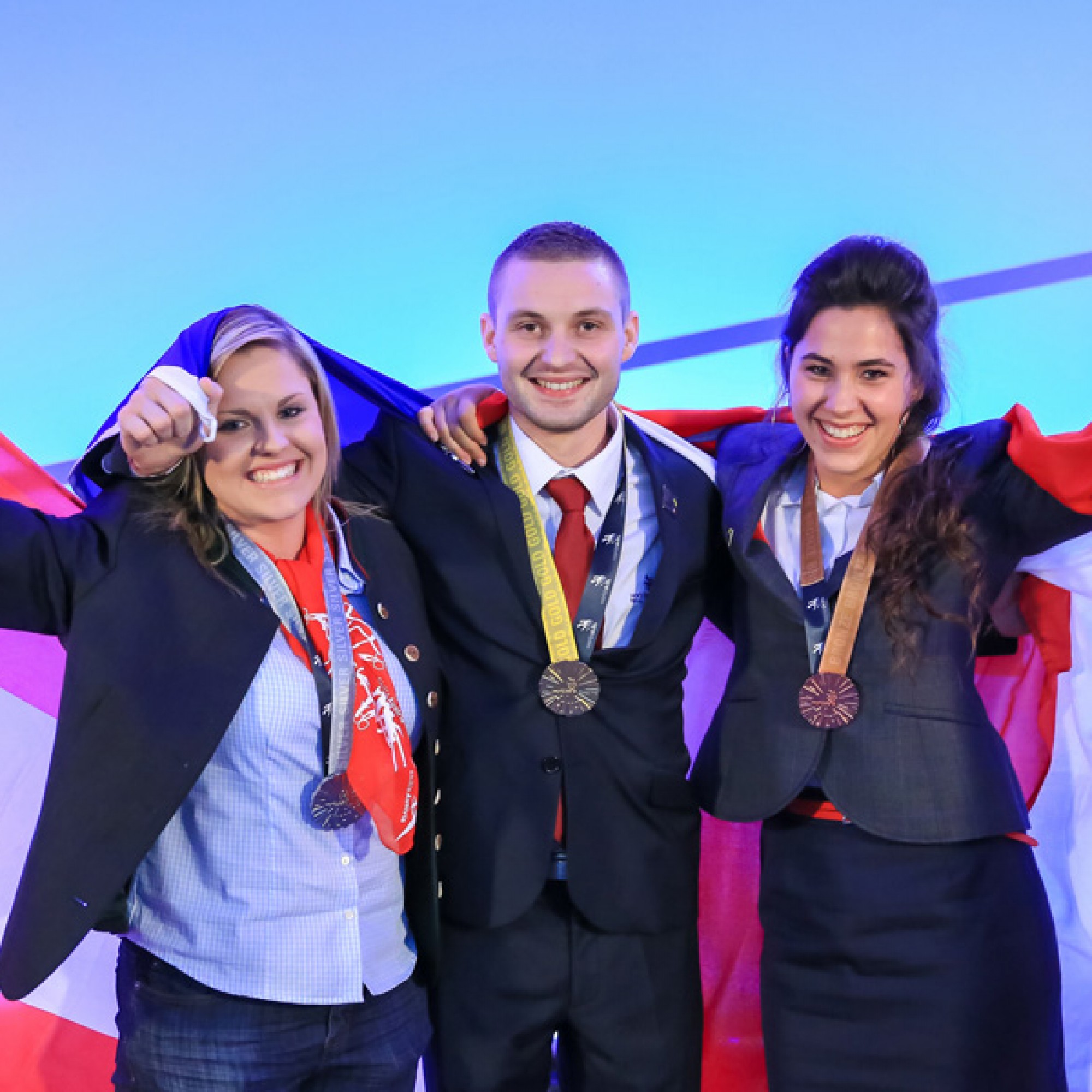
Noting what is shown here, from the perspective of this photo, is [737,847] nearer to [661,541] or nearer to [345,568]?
[661,541]

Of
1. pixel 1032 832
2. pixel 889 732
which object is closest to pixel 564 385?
pixel 889 732

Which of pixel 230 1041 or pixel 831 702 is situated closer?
pixel 230 1041

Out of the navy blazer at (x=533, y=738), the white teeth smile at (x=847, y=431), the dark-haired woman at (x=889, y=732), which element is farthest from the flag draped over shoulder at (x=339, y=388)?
the white teeth smile at (x=847, y=431)

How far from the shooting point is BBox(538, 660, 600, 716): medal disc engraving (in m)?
2.29

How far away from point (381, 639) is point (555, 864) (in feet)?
1.72

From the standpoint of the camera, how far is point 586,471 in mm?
2494

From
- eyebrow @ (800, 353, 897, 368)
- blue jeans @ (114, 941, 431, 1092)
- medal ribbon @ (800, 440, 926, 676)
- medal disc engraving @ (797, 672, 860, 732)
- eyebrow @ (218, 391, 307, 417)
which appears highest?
eyebrow @ (800, 353, 897, 368)

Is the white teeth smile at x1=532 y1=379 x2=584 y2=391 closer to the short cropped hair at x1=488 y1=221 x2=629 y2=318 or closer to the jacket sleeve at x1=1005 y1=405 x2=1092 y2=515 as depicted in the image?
the short cropped hair at x1=488 y1=221 x2=629 y2=318

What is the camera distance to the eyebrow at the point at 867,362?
237 centimetres

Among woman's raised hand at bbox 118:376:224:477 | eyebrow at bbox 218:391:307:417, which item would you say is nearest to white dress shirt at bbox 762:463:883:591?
eyebrow at bbox 218:391:307:417

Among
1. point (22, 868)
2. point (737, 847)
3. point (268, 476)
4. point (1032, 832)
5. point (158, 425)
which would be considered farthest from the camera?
point (737, 847)

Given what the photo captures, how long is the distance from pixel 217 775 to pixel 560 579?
0.73 m

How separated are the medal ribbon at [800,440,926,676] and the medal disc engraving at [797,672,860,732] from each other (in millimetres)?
17

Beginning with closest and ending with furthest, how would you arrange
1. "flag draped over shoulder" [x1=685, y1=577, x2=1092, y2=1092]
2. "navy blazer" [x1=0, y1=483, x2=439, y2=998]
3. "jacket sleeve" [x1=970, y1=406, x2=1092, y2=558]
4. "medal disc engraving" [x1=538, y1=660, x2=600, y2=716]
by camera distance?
"navy blazer" [x1=0, y1=483, x2=439, y2=998], "jacket sleeve" [x1=970, y1=406, x2=1092, y2=558], "medal disc engraving" [x1=538, y1=660, x2=600, y2=716], "flag draped over shoulder" [x1=685, y1=577, x2=1092, y2=1092]
